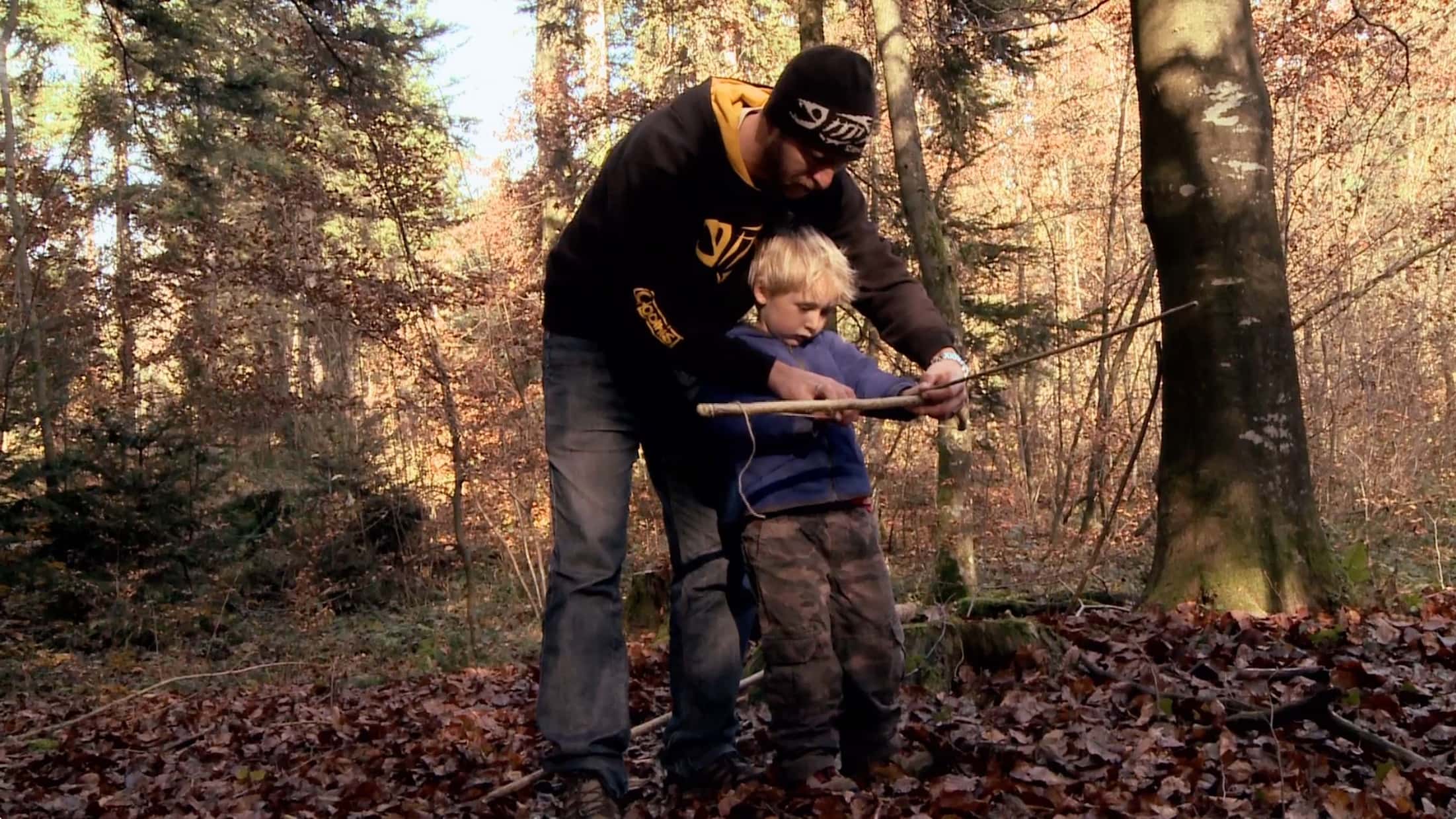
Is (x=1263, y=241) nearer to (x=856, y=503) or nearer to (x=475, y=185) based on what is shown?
(x=856, y=503)

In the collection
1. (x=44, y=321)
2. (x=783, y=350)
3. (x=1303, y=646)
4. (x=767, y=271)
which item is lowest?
(x=1303, y=646)

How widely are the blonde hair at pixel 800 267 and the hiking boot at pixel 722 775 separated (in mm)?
1363

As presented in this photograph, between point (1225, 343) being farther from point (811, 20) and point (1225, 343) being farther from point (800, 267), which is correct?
point (811, 20)

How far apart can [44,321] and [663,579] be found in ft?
29.2

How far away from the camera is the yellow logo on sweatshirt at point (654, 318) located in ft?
Answer: 10.2

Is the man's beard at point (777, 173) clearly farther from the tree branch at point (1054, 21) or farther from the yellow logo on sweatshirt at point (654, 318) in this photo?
the tree branch at point (1054, 21)

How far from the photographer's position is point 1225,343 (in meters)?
4.99

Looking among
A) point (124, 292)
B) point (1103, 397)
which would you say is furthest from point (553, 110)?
point (1103, 397)

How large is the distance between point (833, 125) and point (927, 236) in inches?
317

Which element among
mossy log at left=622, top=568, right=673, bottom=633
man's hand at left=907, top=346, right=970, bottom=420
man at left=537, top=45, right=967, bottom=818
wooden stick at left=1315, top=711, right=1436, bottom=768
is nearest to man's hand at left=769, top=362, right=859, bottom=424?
man at left=537, top=45, right=967, bottom=818

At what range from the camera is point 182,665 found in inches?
436

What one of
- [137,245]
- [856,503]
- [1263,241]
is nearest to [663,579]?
[1263,241]

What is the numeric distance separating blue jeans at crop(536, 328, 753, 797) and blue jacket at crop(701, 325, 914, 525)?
0.20 m

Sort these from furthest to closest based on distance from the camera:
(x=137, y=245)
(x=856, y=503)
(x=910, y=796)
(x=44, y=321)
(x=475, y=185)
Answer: (x=475, y=185)
(x=137, y=245)
(x=44, y=321)
(x=856, y=503)
(x=910, y=796)
